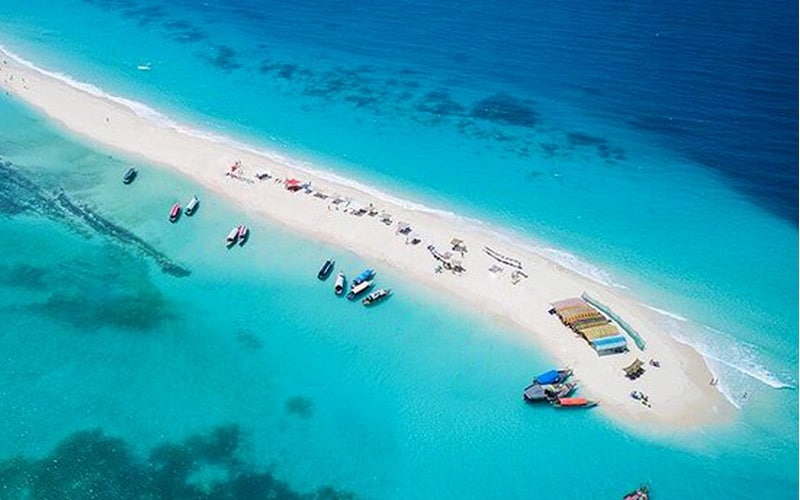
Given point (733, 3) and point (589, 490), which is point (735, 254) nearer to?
point (589, 490)

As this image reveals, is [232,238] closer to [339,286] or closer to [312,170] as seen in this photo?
[339,286]

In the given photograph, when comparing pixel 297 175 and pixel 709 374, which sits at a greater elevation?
pixel 297 175

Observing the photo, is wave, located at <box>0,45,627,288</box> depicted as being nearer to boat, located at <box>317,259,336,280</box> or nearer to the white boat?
boat, located at <box>317,259,336,280</box>

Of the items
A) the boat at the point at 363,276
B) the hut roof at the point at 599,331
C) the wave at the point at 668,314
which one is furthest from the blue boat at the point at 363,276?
the wave at the point at 668,314

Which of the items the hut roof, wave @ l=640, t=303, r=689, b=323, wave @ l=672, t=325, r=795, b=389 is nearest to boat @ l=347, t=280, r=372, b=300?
the hut roof

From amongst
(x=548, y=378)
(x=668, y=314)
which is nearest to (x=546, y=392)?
(x=548, y=378)

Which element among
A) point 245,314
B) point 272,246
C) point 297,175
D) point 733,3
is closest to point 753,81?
point 733,3

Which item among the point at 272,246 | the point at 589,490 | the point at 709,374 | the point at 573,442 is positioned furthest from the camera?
the point at 272,246
